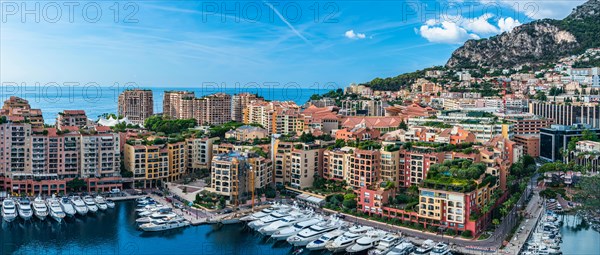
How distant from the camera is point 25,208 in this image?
2333 cm

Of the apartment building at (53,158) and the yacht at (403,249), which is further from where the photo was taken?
the apartment building at (53,158)

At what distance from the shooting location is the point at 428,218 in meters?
20.5

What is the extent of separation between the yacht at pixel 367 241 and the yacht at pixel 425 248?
1462 millimetres

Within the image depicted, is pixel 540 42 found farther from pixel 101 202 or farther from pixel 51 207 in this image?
pixel 51 207

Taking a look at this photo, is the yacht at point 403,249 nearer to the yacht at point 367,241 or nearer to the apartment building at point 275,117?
the yacht at point 367,241

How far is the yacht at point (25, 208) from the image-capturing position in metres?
22.8

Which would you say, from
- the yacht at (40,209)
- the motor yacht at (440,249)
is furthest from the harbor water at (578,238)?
the yacht at (40,209)

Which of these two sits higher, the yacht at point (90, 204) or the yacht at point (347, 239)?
the yacht at point (90, 204)

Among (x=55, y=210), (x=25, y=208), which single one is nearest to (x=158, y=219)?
(x=55, y=210)

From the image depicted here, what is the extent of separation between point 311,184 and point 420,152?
542 cm

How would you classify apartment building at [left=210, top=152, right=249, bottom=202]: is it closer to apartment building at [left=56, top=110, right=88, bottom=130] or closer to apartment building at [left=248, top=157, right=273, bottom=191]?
apartment building at [left=248, top=157, right=273, bottom=191]

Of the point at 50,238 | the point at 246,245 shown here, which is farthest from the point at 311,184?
the point at 50,238

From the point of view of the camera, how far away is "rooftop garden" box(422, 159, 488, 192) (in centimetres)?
2009

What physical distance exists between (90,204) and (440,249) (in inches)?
575
